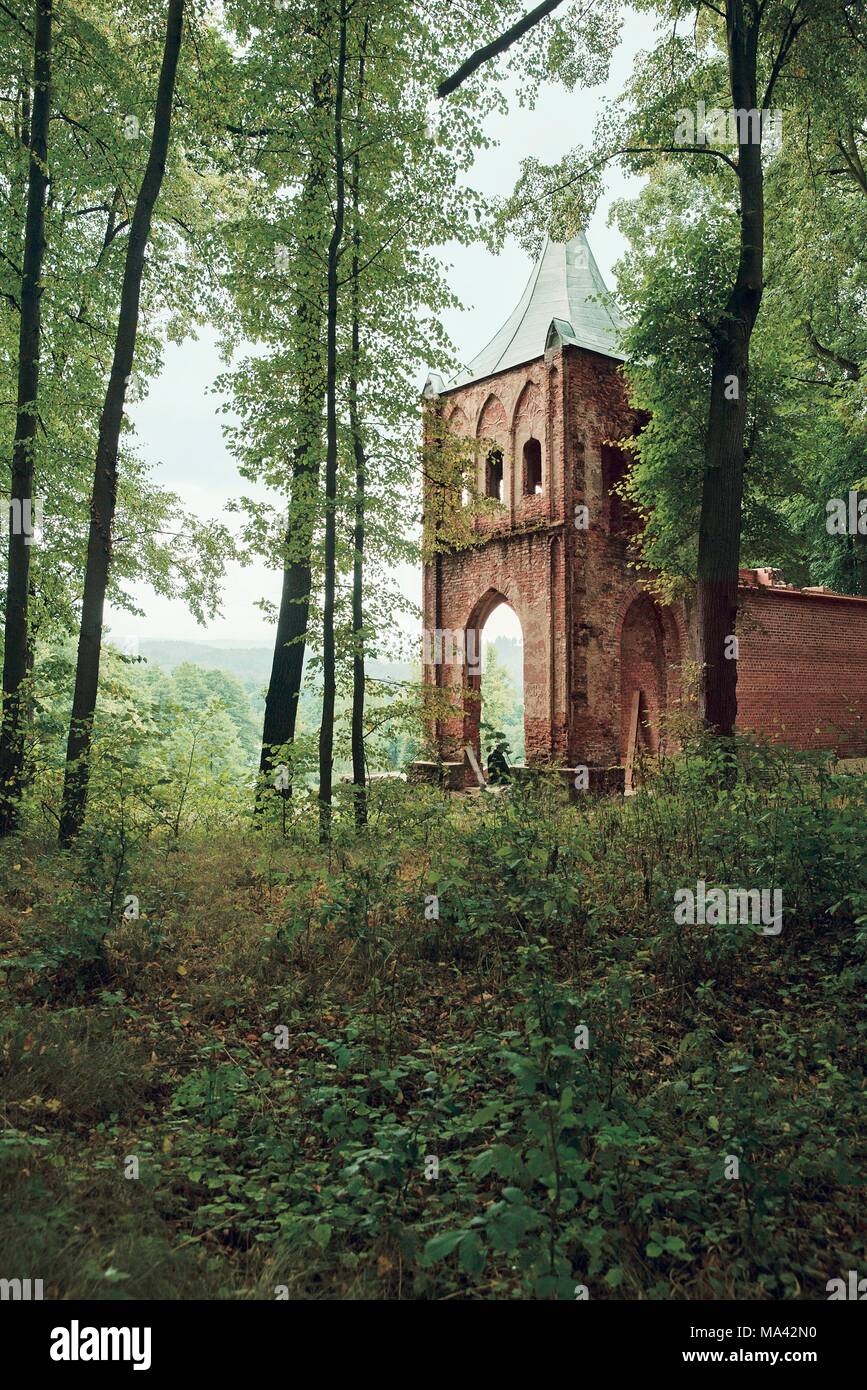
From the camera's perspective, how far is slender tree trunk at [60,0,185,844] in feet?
25.8

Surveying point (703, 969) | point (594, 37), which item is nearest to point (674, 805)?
point (703, 969)

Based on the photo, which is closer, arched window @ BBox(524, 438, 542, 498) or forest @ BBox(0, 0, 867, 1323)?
forest @ BBox(0, 0, 867, 1323)

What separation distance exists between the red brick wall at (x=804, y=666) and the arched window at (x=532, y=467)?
17.3 ft

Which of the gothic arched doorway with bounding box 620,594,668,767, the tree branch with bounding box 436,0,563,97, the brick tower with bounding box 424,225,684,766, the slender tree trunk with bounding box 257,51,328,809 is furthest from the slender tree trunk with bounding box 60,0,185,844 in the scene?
the gothic arched doorway with bounding box 620,594,668,767

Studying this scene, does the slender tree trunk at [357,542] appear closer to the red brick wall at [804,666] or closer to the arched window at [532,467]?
the arched window at [532,467]

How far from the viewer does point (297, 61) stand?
926 cm

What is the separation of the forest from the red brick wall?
2.90m

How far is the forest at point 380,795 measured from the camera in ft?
9.66

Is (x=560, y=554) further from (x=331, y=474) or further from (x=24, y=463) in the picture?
(x=24, y=463)

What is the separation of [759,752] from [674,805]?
99 cm

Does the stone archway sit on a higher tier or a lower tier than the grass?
higher

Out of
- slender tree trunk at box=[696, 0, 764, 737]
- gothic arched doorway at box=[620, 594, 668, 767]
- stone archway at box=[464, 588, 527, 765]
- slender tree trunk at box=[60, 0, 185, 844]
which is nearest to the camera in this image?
slender tree trunk at box=[60, 0, 185, 844]

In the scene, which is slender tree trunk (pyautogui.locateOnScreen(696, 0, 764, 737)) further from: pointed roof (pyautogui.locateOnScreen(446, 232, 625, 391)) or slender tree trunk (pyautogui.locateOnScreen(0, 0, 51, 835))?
slender tree trunk (pyautogui.locateOnScreen(0, 0, 51, 835))

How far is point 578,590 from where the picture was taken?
1662 centimetres
